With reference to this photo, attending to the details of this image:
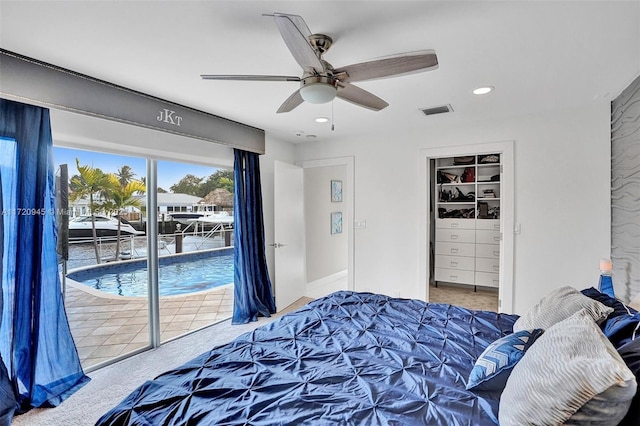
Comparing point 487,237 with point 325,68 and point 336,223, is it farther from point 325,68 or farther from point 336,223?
point 325,68

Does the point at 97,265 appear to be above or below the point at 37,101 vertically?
below

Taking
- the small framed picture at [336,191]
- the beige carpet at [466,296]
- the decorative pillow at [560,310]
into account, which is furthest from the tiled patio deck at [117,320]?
the decorative pillow at [560,310]

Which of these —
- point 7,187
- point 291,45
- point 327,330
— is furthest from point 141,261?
point 291,45

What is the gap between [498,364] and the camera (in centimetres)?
129

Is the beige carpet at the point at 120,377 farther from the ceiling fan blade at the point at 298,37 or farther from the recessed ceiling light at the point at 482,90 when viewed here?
the recessed ceiling light at the point at 482,90

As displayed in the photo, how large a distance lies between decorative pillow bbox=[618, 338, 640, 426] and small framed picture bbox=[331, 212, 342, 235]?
474cm

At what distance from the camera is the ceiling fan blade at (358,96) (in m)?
1.98

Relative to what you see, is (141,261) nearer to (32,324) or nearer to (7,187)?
(32,324)

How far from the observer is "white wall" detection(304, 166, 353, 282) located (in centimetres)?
537

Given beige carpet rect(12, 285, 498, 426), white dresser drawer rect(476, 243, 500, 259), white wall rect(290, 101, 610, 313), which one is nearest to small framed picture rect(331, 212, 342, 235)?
white wall rect(290, 101, 610, 313)

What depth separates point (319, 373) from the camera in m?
1.47

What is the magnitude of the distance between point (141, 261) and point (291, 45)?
8.94ft

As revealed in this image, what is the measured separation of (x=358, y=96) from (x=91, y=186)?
97.4 inches

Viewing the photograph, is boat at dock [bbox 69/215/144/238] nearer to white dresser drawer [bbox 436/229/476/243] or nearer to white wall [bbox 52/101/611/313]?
white wall [bbox 52/101/611/313]
